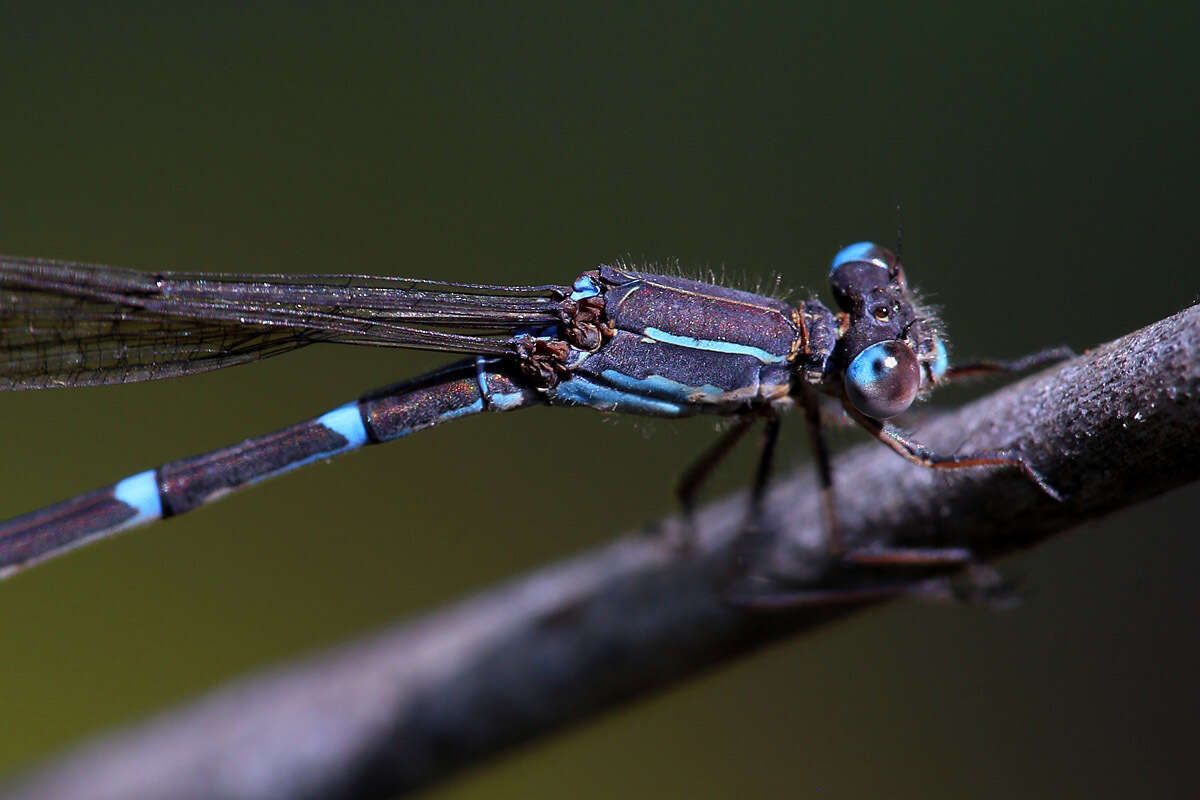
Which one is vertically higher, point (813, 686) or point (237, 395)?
point (237, 395)

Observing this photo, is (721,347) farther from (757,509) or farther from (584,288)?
(757,509)

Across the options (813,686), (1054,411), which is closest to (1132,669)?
(813,686)

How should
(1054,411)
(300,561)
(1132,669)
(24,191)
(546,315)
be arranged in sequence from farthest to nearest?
(24,191) < (300,561) < (1132,669) < (546,315) < (1054,411)

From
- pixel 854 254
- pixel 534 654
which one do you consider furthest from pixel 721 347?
pixel 534 654

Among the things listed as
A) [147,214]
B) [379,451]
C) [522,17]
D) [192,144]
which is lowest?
[379,451]

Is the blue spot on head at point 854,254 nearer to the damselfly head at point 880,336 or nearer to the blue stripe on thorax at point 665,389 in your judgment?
the damselfly head at point 880,336

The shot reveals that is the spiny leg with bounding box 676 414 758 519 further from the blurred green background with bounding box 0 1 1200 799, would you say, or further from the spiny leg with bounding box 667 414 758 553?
the blurred green background with bounding box 0 1 1200 799

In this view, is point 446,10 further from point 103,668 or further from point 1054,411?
point 1054,411
